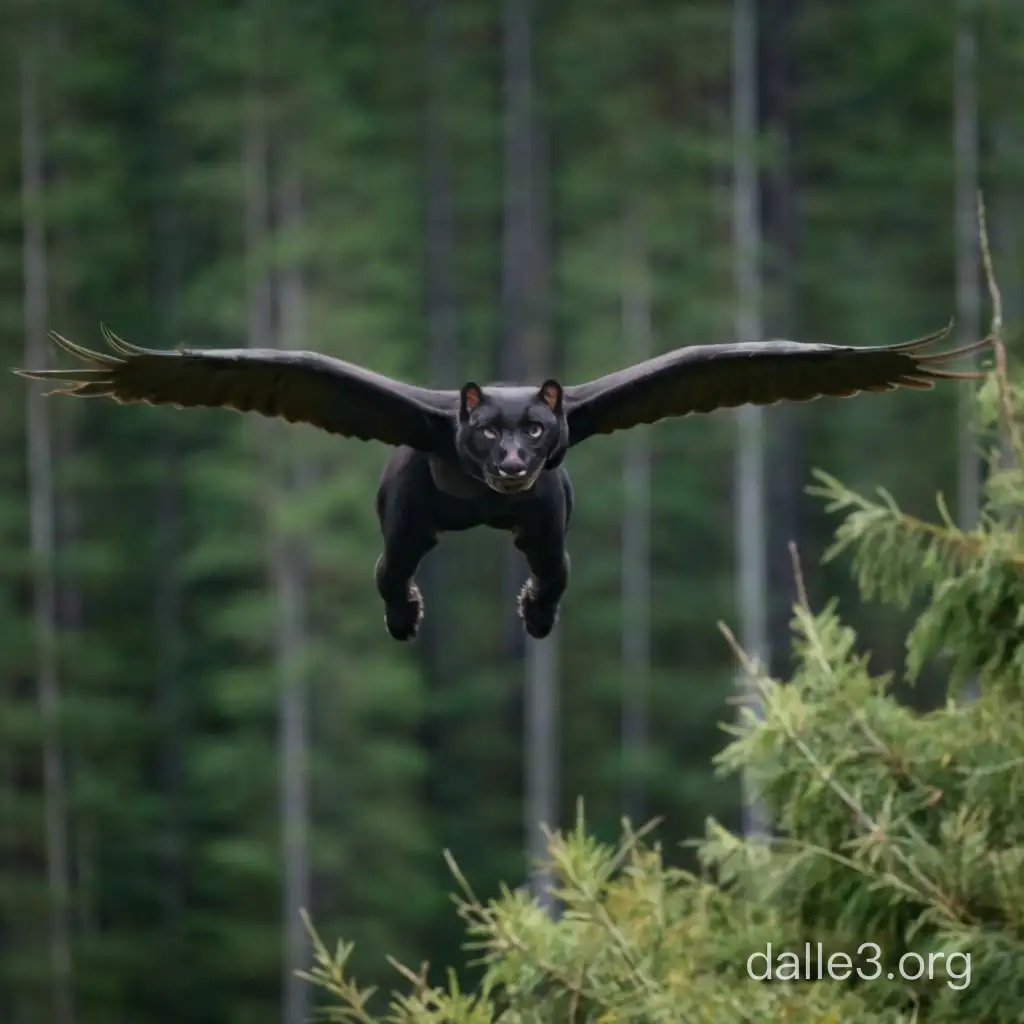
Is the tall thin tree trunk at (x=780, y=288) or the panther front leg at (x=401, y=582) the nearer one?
the panther front leg at (x=401, y=582)

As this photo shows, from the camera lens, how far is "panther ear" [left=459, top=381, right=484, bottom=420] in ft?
12.1

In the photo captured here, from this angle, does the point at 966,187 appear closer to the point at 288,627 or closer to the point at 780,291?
the point at 780,291

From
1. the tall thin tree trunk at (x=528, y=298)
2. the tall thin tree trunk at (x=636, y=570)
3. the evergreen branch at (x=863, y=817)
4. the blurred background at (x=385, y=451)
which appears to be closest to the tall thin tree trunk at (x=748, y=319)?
the blurred background at (x=385, y=451)

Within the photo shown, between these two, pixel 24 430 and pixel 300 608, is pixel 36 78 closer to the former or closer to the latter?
pixel 24 430

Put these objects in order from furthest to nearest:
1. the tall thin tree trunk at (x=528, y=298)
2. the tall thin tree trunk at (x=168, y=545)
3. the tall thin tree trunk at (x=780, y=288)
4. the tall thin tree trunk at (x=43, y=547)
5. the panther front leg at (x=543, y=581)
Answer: the tall thin tree trunk at (x=168, y=545)
the tall thin tree trunk at (x=43, y=547)
the tall thin tree trunk at (x=528, y=298)
the tall thin tree trunk at (x=780, y=288)
the panther front leg at (x=543, y=581)

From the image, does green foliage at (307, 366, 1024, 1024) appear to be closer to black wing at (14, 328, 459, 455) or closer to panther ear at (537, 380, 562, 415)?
black wing at (14, 328, 459, 455)

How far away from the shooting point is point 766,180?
2495 centimetres

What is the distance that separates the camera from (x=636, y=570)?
24.3 metres

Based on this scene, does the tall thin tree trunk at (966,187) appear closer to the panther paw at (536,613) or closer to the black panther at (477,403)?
the panther paw at (536,613)

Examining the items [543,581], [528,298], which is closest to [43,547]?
[528,298]

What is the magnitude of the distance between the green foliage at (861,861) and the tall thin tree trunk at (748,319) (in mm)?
15015

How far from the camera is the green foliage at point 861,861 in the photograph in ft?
18.5

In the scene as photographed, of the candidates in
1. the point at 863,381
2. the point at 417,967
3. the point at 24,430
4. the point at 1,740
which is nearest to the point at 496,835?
the point at 417,967

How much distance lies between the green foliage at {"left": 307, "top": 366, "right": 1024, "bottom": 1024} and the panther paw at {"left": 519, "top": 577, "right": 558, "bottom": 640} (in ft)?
4.16
